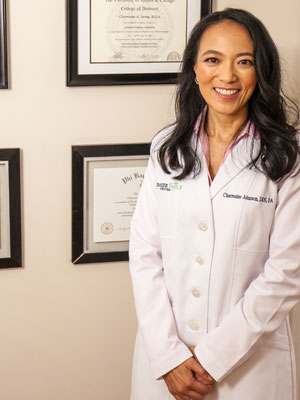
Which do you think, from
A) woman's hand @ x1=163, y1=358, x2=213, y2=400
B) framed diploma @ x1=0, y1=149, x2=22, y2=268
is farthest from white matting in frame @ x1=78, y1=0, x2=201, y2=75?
woman's hand @ x1=163, y1=358, x2=213, y2=400

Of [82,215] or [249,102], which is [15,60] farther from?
[249,102]

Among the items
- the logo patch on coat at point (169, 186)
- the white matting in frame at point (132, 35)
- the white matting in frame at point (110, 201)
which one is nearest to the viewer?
the logo patch on coat at point (169, 186)

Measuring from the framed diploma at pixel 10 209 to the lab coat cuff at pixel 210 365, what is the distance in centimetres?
78

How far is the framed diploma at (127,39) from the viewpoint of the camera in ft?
7.11

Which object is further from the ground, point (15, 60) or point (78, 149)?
point (15, 60)

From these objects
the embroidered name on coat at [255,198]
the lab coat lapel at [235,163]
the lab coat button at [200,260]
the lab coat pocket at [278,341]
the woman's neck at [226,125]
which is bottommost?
the lab coat pocket at [278,341]

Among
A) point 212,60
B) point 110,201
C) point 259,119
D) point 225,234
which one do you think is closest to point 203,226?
point 225,234

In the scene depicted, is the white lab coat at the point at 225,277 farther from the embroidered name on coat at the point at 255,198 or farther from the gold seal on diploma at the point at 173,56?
the gold seal on diploma at the point at 173,56

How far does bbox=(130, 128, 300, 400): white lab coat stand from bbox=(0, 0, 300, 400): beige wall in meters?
0.49

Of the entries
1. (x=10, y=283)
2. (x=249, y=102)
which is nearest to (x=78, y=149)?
(x=10, y=283)

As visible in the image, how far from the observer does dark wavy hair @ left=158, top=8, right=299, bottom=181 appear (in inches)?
67.1

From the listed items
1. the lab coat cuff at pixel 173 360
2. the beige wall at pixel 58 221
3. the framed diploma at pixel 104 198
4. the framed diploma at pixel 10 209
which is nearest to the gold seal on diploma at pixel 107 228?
the framed diploma at pixel 104 198

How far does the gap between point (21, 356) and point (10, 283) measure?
269 mm

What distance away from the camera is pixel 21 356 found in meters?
2.36
